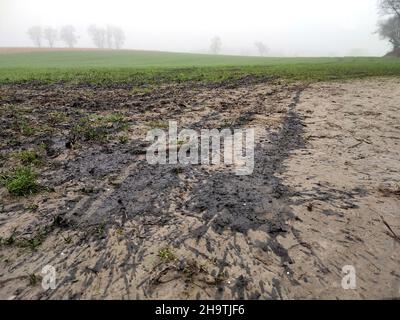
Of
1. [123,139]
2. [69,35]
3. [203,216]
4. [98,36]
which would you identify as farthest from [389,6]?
[69,35]

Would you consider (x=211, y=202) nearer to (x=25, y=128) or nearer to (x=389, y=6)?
(x=25, y=128)

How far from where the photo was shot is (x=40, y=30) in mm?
147125

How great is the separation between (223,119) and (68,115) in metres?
4.23

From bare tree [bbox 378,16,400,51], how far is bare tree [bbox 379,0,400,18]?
512 centimetres

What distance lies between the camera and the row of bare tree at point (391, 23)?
5583 centimetres

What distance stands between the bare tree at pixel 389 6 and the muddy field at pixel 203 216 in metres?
60.5

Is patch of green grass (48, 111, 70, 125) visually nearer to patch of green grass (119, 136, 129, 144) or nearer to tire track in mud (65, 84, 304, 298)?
patch of green grass (119, 136, 129, 144)

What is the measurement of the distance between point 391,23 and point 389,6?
27.3 feet

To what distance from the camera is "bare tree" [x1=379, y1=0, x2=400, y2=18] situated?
5484 centimetres

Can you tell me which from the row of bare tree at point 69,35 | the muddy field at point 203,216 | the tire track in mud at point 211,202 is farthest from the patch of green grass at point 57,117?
the row of bare tree at point 69,35

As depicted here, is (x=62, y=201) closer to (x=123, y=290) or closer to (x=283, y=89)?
(x=123, y=290)

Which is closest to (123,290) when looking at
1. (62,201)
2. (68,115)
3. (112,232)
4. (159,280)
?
(159,280)

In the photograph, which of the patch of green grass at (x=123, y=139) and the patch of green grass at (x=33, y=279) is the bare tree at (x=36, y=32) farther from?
the patch of green grass at (x=33, y=279)

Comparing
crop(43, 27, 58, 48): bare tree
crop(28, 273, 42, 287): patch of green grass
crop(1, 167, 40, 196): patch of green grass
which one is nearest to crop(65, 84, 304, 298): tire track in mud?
crop(28, 273, 42, 287): patch of green grass
